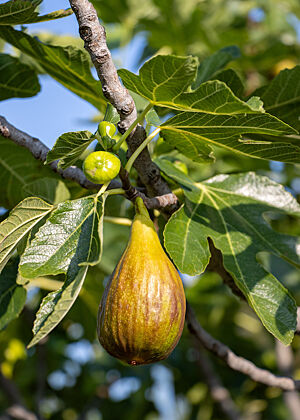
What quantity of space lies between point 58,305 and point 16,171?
711mm

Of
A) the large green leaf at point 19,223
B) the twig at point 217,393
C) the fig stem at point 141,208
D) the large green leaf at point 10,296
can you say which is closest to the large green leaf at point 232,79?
the fig stem at point 141,208

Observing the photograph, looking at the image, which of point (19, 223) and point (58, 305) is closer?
point (58, 305)

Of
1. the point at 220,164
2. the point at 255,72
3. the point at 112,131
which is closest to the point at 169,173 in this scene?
the point at 112,131

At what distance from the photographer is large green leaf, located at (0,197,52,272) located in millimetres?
951

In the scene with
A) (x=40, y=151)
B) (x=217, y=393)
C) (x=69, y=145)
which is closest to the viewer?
(x=69, y=145)

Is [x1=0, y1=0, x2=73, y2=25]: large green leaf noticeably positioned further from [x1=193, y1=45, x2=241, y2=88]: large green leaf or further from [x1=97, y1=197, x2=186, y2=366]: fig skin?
[x1=97, y1=197, x2=186, y2=366]: fig skin

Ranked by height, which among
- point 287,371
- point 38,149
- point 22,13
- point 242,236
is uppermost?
point 22,13

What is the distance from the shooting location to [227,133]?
985 millimetres

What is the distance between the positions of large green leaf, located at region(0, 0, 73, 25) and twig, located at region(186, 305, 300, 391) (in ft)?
2.64

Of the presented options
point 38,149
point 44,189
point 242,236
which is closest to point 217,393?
point 242,236

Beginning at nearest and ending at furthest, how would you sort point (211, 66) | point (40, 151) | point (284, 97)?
1. point (40, 151)
2. point (284, 97)
3. point (211, 66)

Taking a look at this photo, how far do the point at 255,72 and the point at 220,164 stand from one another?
897 mm

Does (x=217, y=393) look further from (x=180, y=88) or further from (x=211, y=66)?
(x=180, y=88)

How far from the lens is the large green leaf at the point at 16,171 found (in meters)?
1.39
